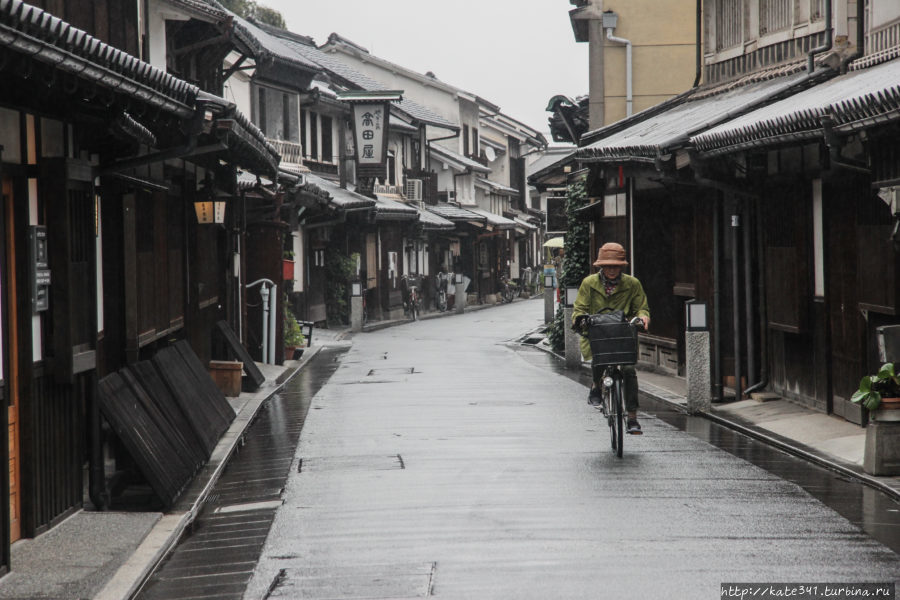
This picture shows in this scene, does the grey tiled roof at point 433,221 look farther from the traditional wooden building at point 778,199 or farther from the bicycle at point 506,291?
the traditional wooden building at point 778,199

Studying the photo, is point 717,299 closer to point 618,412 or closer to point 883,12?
point 883,12

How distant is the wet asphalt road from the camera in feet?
22.8

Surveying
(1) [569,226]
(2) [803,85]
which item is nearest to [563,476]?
(2) [803,85]

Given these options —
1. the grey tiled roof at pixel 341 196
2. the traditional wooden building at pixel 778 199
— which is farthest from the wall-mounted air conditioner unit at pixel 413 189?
the traditional wooden building at pixel 778 199

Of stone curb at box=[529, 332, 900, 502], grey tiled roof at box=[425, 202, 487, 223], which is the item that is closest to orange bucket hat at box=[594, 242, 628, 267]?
stone curb at box=[529, 332, 900, 502]

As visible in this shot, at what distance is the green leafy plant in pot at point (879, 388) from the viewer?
399 inches

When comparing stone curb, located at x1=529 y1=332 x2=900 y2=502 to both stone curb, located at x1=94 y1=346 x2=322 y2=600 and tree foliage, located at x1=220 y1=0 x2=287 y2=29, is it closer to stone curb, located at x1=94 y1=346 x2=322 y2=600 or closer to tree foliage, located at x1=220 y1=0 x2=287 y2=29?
stone curb, located at x1=94 y1=346 x2=322 y2=600

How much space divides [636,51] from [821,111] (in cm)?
1624

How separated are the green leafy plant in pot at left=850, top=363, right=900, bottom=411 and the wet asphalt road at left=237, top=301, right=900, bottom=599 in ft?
3.15

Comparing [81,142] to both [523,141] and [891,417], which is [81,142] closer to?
[891,417]

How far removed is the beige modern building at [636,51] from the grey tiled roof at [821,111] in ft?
37.0

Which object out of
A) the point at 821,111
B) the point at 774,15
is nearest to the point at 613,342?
the point at 821,111

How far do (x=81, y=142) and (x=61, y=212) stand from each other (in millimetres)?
1242

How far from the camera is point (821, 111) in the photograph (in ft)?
36.9
